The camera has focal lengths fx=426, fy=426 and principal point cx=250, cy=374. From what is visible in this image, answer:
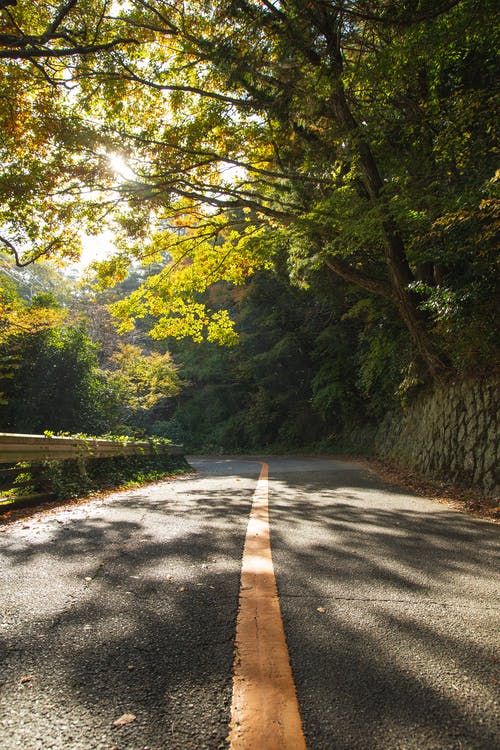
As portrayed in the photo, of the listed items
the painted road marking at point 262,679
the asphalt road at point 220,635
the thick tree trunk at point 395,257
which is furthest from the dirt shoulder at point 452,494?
the painted road marking at point 262,679

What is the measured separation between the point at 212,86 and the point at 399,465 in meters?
10.8

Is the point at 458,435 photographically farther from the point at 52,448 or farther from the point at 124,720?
the point at 124,720

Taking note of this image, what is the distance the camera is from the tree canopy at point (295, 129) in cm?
665

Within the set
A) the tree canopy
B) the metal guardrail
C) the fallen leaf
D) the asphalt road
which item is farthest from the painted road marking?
the tree canopy

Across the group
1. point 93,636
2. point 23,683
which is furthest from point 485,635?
point 23,683

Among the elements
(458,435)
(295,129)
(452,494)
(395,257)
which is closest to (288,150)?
(295,129)

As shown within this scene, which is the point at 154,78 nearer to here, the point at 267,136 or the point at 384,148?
the point at 267,136

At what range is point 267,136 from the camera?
9.98 m

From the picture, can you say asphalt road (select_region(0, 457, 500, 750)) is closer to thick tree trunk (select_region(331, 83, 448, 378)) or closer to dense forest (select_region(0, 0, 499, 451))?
dense forest (select_region(0, 0, 499, 451))

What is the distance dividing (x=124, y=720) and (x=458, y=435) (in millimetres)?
8190

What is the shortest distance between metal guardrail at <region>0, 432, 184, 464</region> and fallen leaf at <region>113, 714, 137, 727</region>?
14.1 feet

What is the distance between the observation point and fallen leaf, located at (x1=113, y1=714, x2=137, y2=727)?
1.32 meters

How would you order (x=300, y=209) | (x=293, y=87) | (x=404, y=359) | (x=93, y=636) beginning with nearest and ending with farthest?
(x=93, y=636), (x=293, y=87), (x=300, y=209), (x=404, y=359)

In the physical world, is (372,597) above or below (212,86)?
below
